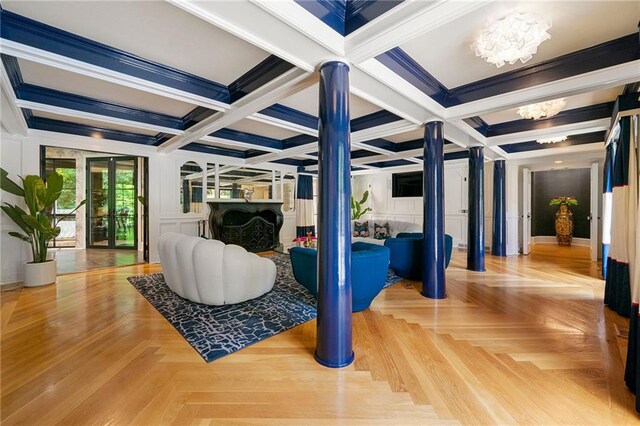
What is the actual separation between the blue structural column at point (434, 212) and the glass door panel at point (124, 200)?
7178 millimetres

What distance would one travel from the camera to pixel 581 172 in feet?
25.9

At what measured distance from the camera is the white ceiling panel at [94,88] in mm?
2754

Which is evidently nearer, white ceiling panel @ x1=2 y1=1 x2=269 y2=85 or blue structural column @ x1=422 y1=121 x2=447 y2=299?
white ceiling panel @ x1=2 y1=1 x2=269 y2=85

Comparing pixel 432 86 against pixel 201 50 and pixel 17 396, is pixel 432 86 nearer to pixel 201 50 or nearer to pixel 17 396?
pixel 201 50

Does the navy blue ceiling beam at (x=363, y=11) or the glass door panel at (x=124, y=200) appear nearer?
the navy blue ceiling beam at (x=363, y=11)

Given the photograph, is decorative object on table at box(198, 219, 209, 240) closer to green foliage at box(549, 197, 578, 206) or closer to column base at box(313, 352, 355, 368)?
column base at box(313, 352, 355, 368)

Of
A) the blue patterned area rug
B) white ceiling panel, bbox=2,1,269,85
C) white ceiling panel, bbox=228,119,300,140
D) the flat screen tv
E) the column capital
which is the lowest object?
the blue patterned area rug

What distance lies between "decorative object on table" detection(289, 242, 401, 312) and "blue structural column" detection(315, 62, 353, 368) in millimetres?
750

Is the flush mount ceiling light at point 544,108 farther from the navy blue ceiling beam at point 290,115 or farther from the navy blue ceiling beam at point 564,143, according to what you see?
the navy blue ceiling beam at point 290,115

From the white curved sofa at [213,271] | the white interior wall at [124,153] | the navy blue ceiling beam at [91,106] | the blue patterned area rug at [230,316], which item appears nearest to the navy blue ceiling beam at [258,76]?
the navy blue ceiling beam at [91,106]

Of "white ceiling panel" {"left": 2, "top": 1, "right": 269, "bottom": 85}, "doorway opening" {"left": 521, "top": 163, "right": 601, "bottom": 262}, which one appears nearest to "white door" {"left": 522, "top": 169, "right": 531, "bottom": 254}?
"doorway opening" {"left": 521, "top": 163, "right": 601, "bottom": 262}

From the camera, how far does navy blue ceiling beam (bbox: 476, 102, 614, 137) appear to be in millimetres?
3648

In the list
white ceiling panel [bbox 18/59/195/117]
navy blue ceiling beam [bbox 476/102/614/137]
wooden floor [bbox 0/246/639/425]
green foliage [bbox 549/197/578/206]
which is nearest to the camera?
wooden floor [bbox 0/246/639/425]

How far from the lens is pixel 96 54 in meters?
2.34
